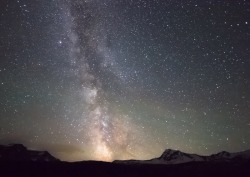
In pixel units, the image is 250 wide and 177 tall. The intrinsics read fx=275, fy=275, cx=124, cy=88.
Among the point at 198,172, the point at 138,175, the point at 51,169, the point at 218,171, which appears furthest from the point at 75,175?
the point at 218,171

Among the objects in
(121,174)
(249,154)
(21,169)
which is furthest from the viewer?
(249,154)

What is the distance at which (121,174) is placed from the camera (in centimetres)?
10612

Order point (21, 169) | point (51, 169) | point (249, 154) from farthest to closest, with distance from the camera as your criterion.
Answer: point (249, 154) < point (51, 169) < point (21, 169)

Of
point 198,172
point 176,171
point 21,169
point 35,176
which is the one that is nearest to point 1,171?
point 21,169

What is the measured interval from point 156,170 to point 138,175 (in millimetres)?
16967

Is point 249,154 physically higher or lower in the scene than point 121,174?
higher

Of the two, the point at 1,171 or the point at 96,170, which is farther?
the point at 96,170

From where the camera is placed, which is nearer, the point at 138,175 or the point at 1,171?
the point at 1,171

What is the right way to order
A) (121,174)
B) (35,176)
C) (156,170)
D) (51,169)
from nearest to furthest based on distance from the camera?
(35,176), (51,169), (121,174), (156,170)

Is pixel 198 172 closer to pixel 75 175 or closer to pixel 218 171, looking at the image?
pixel 218 171

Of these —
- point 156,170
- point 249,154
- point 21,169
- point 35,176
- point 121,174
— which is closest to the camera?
point 35,176

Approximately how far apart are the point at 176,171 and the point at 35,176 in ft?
217

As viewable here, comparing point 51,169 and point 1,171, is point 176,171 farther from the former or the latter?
point 1,171

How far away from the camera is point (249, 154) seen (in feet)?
653
